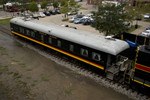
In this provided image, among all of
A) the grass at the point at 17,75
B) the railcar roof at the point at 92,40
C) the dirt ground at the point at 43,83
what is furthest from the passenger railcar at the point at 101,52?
the grass at the point at 17,75

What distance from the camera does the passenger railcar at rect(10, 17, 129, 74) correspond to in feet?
39.1

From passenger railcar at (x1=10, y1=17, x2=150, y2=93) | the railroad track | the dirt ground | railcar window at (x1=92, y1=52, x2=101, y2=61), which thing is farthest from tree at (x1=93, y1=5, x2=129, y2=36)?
the dirt ground

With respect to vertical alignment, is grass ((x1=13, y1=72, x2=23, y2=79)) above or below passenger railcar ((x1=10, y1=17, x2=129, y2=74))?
below

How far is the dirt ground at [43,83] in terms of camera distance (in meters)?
11.0

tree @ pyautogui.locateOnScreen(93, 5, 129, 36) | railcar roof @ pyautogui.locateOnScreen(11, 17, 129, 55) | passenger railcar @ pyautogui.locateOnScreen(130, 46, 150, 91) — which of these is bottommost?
passenger railcar @ pyautogui.locateOnScreen(130, 46, 150, 91)

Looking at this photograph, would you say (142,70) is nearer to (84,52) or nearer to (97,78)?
(97,78)

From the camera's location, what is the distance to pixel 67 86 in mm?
12156

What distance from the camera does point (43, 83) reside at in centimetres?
1248

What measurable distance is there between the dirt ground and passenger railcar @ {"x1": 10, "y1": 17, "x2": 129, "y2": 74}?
181cm

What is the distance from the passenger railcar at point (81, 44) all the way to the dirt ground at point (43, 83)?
1808 mm

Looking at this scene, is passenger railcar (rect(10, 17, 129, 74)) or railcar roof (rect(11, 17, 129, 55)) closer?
railcar roof (rect(11, 17, 129, 55))

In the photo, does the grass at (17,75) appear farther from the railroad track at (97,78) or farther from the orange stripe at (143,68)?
the orange stripe at (143,68)

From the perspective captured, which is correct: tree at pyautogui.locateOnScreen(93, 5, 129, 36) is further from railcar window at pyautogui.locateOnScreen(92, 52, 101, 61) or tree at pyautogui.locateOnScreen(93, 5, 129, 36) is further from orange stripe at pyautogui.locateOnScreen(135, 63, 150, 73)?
orange stripe at pyautogui.locateOnScreen(135, 63, 150, 73)

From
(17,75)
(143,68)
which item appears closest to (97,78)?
(143,68)
